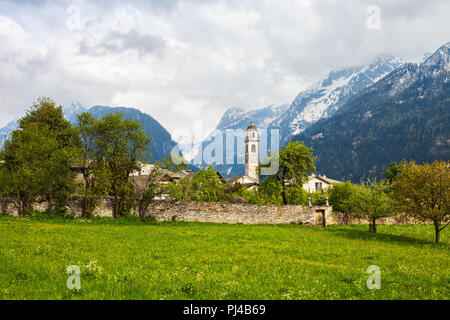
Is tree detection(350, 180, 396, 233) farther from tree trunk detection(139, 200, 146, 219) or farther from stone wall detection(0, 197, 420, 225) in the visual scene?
tree trunk detection(139, 200, 146, 219)

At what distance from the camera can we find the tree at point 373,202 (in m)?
34.5

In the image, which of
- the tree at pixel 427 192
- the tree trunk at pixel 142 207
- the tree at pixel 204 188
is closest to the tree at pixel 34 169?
the tree trunk at pixel 142 207

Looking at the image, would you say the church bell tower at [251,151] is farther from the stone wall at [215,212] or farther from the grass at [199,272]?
the grass at [199,272]

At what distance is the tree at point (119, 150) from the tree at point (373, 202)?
25.6 m

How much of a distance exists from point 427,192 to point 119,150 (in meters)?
31.2

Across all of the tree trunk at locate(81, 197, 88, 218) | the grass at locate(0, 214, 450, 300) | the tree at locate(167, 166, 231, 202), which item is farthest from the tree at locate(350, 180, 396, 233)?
the tree trunk at locate(81, 197, 88, 218)

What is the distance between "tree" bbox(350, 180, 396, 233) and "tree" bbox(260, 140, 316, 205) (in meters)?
12.2

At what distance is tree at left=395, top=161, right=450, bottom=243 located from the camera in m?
25.8

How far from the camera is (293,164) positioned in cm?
4772

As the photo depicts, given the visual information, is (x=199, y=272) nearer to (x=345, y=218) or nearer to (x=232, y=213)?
(x=232, y=213)

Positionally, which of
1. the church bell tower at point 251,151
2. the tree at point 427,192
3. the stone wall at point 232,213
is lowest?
the stone wall at point 232,213

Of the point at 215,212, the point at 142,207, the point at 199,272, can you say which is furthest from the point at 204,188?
the point at 199,272
